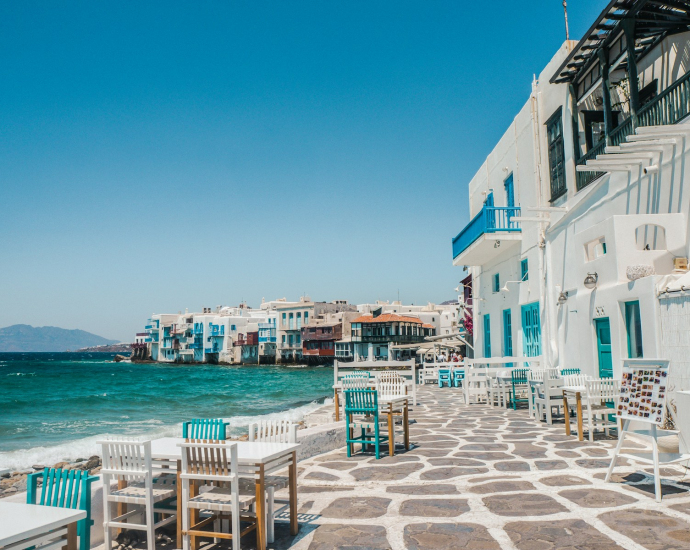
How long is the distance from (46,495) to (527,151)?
14.0 metres

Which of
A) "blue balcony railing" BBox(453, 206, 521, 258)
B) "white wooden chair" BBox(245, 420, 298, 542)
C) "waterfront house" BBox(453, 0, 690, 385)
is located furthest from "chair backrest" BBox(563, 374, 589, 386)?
"blue balcony railing" BBox(453, 206, 521, 258)

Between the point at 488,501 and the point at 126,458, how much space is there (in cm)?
340

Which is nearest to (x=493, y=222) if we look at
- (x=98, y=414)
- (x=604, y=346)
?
(x=604, y=346)

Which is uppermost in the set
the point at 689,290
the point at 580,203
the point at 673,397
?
the point at 580,203

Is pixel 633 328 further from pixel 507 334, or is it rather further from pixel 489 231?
pixel 507 334

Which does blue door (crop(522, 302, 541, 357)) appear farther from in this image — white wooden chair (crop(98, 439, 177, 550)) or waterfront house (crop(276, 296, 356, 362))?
waterfront house (crop(276, 296, 356, 362))

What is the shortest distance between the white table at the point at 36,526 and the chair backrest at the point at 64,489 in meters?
0.29

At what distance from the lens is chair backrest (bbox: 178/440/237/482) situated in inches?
168

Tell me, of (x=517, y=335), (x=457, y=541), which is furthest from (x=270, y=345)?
(x=457, y=541)

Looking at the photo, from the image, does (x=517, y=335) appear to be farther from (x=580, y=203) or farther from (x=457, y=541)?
(x=457, y=541)

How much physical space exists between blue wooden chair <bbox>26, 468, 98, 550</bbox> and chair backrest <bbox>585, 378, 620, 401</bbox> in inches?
276

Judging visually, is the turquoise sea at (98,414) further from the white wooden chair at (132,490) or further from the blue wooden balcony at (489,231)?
the blue wooden balcony at (489,231)

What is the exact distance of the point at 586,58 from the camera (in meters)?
11.6

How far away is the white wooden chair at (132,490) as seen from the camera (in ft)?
14.8
